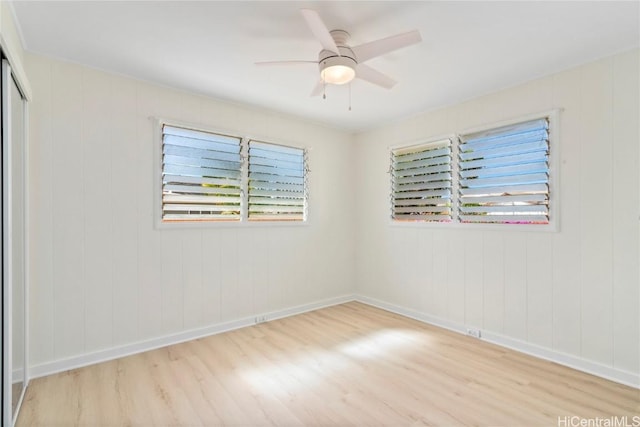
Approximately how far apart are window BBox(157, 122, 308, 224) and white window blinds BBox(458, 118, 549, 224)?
78.4 inches

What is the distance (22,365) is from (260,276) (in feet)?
6.90

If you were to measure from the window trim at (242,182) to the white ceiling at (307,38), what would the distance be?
392 millimetres

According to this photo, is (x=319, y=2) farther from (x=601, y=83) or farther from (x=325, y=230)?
(x=325, y=230)

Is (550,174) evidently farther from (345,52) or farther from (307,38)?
(307,38)

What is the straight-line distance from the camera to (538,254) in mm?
2875

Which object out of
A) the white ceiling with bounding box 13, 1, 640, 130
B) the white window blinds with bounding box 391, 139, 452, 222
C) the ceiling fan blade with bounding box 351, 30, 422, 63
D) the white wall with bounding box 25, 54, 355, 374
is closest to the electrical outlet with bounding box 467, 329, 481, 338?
the white window blinds with bounding box 391, 139, 452, 222

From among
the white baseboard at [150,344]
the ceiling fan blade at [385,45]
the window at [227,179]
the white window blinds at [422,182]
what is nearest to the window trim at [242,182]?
the window at [227,179]

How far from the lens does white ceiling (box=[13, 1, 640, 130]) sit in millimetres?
1952

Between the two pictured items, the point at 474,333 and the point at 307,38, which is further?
the point at 474,333

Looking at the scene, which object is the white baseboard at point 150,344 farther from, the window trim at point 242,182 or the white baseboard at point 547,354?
the white baseboard at point 547,354

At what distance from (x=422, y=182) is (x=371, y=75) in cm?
189

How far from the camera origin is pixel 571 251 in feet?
8.82

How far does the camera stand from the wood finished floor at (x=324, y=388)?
2.01 m

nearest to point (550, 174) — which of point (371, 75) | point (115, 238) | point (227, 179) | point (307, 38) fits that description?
point (371, 75)
